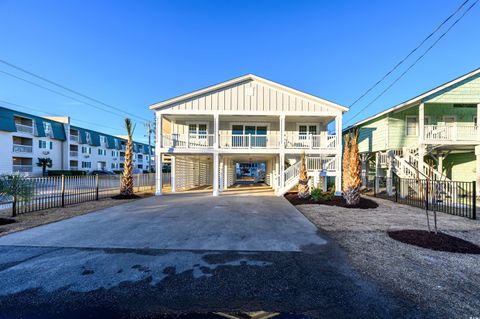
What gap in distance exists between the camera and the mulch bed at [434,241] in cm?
436

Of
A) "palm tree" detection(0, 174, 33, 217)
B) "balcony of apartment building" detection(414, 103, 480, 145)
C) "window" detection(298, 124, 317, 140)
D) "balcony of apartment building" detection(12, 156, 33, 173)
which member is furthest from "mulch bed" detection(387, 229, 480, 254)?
"balcony of apartment building" detection(12, 156, 33, 173)

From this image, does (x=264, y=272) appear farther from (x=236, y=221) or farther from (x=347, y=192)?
(x=347, y=192)

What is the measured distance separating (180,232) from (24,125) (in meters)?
38.1

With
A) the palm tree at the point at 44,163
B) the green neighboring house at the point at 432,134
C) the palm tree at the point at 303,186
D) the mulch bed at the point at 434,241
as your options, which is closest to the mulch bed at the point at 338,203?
the palm tree at the point at 303,186

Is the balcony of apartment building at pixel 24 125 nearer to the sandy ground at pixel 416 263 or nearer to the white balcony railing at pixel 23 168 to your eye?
the white balcony railing at pixel 23 168

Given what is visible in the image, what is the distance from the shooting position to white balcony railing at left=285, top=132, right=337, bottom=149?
13953 mm

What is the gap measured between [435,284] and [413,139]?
1556cm

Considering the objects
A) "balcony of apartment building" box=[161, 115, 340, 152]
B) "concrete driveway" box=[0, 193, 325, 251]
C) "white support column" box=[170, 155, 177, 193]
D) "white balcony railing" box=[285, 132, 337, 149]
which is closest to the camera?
"concrete driveway" box=[0, 193, 325, 251]

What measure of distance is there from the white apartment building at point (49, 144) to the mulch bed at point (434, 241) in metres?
24.7

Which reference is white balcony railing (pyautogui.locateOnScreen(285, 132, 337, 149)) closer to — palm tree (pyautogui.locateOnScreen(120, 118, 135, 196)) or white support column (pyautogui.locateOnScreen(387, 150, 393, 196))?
white support column (pyautogui.locateOnScreen(387, 150, 393, 196))

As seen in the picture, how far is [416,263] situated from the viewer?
375 centimetres

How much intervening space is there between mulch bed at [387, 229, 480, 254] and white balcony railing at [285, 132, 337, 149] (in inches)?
344

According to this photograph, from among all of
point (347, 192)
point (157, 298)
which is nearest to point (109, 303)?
point (157, 298)

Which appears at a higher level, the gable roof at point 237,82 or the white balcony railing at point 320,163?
the gable roof at point 237,82
